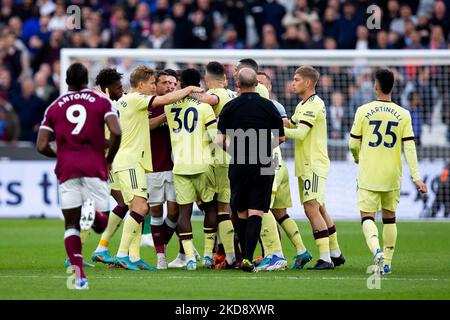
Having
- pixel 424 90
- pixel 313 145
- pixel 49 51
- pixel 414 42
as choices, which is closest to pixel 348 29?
pixel 414 42

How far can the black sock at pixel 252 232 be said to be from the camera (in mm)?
12328

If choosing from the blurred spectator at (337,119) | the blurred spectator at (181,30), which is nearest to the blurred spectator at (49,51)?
the blurred spectator at (181,30)

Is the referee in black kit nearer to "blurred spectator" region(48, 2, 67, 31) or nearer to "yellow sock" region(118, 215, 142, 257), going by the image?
"yellow sock" region(118, 215, 142, 257)

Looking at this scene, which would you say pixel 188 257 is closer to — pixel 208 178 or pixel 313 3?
pixel 208 178

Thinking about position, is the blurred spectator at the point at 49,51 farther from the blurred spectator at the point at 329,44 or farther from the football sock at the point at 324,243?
the football sock at the point at 324,243

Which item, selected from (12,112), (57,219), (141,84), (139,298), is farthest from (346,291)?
(12,112)

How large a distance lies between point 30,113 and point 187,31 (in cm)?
429

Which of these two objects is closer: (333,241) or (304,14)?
(333,241)

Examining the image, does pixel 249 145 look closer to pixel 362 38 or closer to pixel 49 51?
pixel 362 38

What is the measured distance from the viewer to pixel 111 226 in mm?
13977

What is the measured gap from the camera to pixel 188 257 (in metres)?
13.1

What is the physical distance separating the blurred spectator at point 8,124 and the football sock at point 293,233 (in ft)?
38.0

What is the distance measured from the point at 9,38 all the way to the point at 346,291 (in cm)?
1788

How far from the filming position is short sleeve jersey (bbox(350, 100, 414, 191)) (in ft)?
41.4
